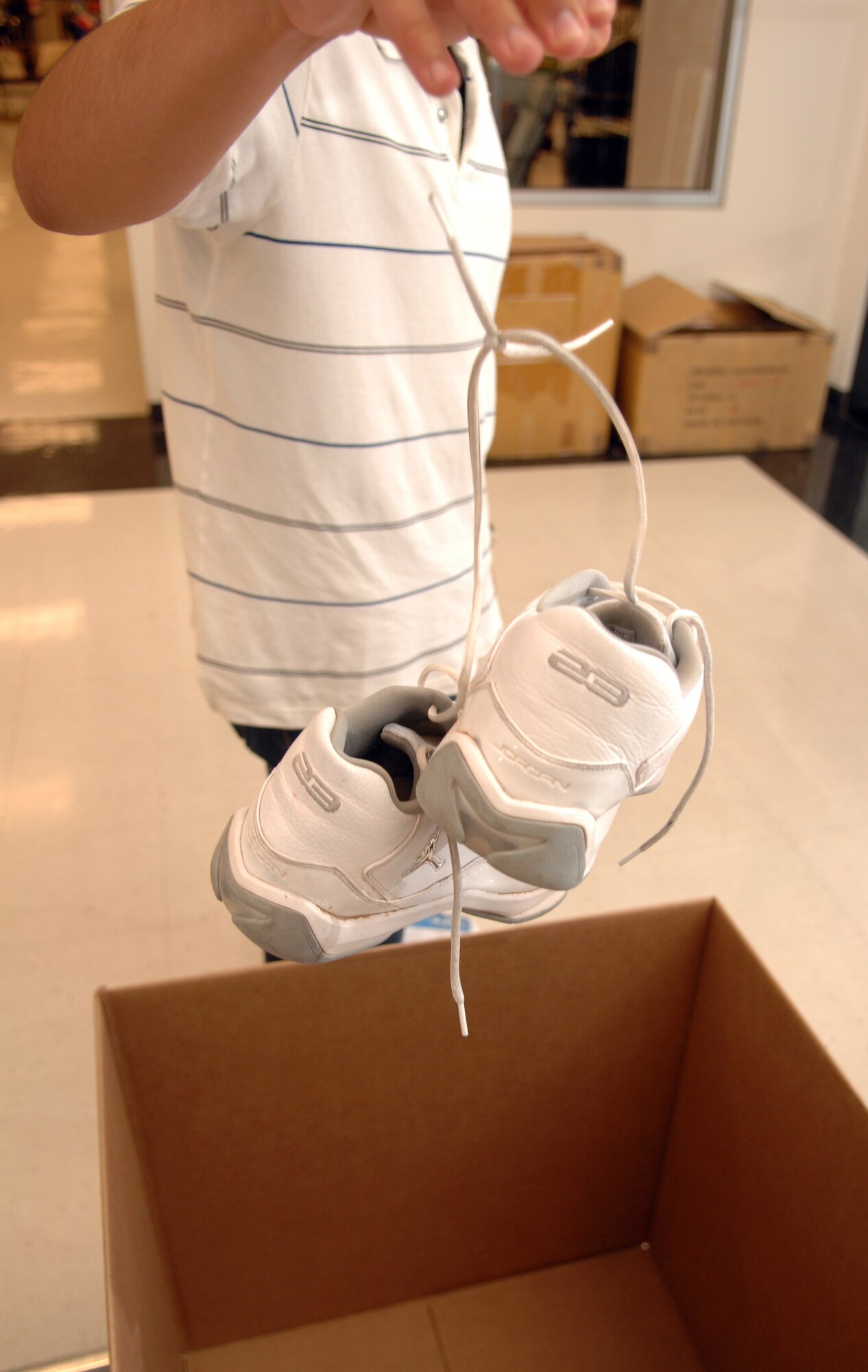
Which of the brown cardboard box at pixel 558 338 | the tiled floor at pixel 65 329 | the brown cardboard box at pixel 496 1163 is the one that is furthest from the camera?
the tiled floor at pixel 65 329

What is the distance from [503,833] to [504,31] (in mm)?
267

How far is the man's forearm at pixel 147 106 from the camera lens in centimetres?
42

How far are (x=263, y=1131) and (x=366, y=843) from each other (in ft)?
1.20

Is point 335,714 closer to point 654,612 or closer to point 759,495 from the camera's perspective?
point 654,612

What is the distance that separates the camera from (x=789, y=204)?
10.2ft

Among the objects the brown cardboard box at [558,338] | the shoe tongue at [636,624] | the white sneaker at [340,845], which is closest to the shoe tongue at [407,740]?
the white sneaker at [340,845]

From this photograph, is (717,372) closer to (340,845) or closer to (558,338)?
(558,338)

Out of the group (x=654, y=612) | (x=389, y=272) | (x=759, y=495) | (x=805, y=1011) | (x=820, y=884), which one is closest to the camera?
(x=654, y=612)

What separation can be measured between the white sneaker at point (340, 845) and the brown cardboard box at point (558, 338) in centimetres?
231

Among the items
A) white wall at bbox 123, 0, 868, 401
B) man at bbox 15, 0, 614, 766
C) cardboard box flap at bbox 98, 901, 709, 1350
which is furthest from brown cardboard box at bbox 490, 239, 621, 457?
cardboard box flap at bbox 98, 901, 709, 1350

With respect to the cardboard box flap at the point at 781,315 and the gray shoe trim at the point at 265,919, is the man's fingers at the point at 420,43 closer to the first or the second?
the gray shoe trim at the point at 265,919

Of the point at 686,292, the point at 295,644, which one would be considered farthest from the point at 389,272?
the point at 686,292

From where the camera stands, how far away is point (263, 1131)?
73 centimetres

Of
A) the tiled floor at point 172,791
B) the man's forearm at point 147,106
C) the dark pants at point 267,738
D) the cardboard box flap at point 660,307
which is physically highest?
Result: the man's forearm at point 147,106
